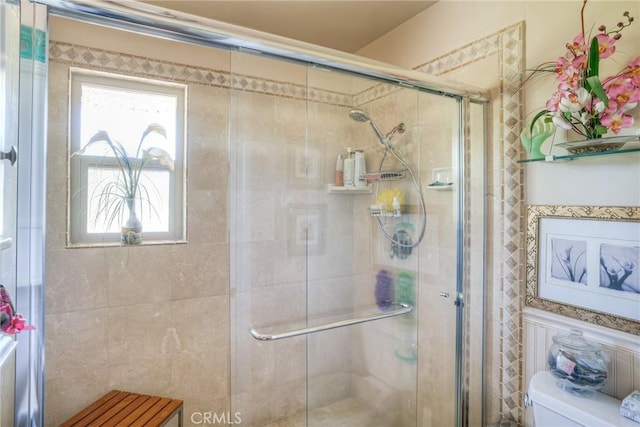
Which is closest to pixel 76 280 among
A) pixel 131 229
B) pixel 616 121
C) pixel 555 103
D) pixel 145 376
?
pixel 131 229

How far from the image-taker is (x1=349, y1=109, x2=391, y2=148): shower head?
5.15 ft

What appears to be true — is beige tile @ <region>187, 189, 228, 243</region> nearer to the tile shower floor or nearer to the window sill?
the window sill

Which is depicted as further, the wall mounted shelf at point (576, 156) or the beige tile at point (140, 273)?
the beige tile at point (140, 273)

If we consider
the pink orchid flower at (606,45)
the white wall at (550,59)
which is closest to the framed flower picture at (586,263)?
the white wall at (550,59)

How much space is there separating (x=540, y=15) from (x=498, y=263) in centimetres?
106

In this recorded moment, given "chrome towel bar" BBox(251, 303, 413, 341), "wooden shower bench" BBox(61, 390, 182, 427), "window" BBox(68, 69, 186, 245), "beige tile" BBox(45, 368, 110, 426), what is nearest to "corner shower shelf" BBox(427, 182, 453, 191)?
"chrome towel bar" BBox(251, 303, 413, 341)

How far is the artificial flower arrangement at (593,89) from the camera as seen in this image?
108 cm

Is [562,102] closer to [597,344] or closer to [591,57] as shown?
[591,57]

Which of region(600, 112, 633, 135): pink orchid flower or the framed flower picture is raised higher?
region(600, 112, 633, 135): pink orchid flower

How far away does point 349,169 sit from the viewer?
5.24ft

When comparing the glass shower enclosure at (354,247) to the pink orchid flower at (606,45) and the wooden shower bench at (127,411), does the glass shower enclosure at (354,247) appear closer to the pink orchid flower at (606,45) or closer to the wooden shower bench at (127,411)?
the wooden shower bench at (127,411)

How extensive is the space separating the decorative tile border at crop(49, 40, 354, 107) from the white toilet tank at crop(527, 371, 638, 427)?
1.36m

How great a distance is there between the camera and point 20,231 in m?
0.99

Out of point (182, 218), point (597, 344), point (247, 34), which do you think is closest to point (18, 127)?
point (247, 34)
